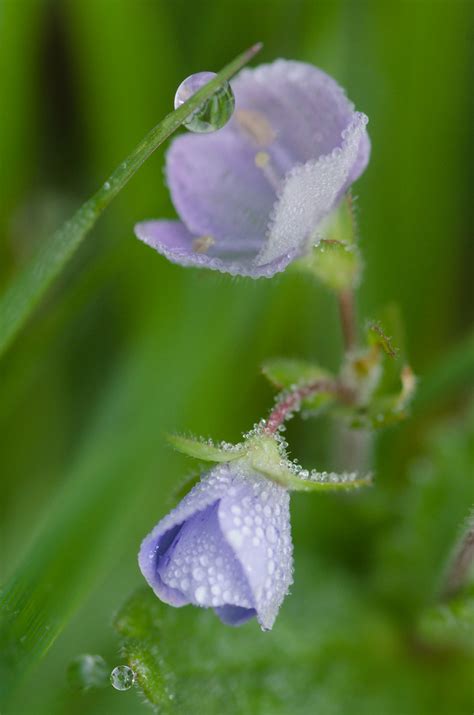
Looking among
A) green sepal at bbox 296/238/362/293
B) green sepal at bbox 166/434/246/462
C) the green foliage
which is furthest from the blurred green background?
green sepal at bbox 166/434/246/462

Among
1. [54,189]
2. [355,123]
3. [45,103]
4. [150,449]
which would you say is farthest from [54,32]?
[355,123]

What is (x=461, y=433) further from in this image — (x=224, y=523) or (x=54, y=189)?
(x=54, y=189)

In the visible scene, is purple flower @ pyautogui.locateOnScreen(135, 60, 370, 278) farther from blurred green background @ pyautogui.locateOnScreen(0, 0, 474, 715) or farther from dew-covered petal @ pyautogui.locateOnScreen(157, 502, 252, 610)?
dew-covered petal @ pyautogui.locateOnScreen(157, 502, 252, 610)

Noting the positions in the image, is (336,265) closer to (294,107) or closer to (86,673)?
(294,107)

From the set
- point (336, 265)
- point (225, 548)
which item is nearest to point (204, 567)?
point (225, 548)

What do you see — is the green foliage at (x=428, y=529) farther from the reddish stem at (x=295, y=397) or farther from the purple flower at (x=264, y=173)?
the purple flower at (x=264, y=173)

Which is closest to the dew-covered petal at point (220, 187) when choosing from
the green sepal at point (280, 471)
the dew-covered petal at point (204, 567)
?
the green sepal at point (280, 471)
